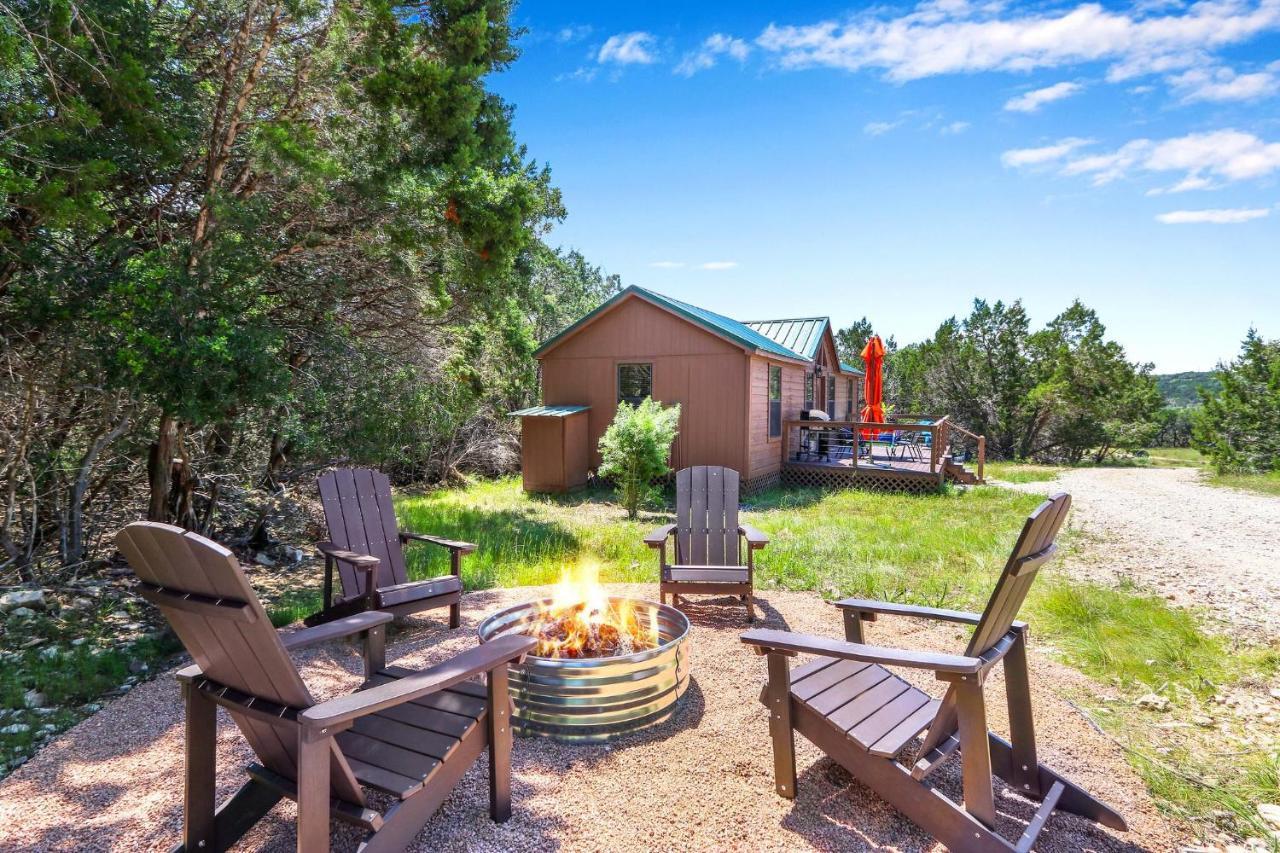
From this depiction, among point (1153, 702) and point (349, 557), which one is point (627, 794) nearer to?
point (349, 557)

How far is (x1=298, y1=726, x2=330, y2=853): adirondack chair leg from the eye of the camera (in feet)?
5.06

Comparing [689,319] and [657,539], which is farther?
[689,319]

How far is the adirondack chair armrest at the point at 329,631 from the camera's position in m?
2.02

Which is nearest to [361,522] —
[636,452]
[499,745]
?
[499,745]

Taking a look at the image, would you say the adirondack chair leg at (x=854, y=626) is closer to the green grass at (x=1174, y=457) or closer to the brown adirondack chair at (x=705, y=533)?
the brown adirondack chair at (x=705, y=533)

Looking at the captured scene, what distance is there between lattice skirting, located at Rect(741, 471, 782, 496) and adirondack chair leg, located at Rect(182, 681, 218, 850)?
31.9ft

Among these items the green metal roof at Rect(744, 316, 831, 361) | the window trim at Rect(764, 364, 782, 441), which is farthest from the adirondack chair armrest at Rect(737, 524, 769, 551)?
the green metal roof at Rect(744, 316, 831, 361)

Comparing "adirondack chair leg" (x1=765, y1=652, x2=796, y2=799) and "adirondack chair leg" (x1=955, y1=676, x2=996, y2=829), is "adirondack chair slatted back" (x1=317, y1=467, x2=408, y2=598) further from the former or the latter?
"adirondack chair leg" (x1=955, y1=676, x2=996, y2=829)

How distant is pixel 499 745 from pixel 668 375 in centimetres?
1025

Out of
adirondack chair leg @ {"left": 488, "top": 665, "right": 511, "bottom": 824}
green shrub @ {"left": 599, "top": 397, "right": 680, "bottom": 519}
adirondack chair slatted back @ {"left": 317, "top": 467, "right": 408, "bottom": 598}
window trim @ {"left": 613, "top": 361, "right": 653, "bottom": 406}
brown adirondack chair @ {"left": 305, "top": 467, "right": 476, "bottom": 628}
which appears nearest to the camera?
adirondack chair leg @ {"left": 488, "top": 665, "right": 511, "bottom": 824}

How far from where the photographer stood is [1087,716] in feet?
9.87

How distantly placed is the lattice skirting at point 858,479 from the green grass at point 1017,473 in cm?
399

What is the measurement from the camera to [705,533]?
5.11 metres

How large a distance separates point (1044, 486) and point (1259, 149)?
23.6 feet
